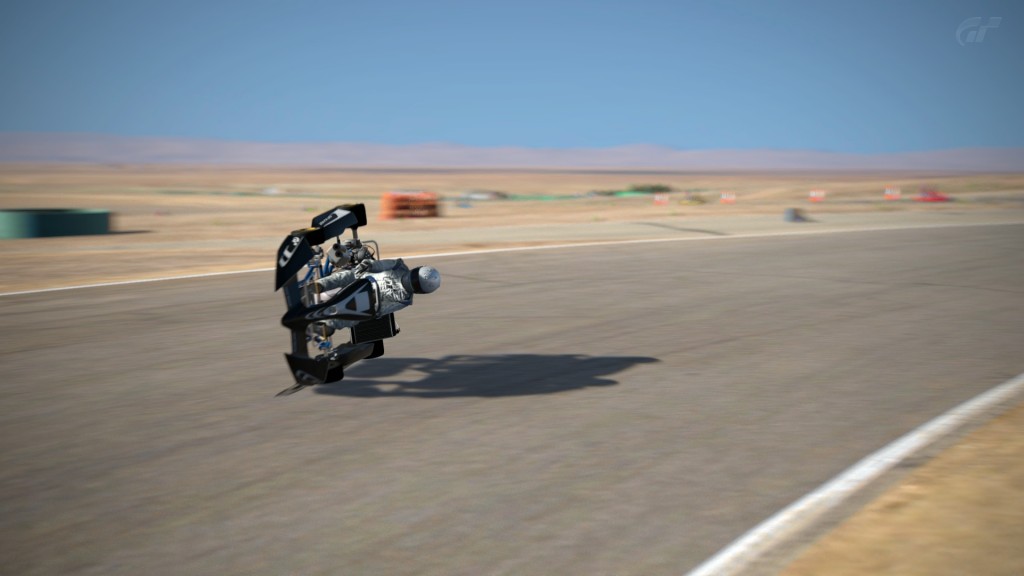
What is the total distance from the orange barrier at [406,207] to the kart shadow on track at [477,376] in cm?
2592

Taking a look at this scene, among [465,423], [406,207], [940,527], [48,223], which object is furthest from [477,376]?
[406,207]

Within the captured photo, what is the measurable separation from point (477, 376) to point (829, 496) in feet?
11.0

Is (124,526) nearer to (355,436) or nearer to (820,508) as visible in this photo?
(355,436)

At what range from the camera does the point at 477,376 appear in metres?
7.43

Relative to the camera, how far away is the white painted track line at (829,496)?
388 cm

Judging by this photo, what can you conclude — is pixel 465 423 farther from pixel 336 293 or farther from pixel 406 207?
pixel 406 207

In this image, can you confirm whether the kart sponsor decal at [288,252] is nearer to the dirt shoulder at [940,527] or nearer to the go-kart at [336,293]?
the go-kart at [336,293]

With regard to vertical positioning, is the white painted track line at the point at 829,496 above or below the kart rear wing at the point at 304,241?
below

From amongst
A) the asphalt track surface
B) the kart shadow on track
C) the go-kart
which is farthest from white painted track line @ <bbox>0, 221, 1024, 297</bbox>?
the go-kart

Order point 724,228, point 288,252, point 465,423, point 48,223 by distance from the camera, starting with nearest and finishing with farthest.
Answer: point 465,423 < point 288,252 < point 48,223 < point 724,228

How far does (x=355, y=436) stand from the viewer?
5719mm

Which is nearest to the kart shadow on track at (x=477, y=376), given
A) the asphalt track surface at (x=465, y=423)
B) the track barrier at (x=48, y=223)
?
the asphalt track surface at (x=465, y=423)

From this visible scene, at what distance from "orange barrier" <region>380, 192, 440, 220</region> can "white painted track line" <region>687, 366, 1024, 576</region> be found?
93.3ft

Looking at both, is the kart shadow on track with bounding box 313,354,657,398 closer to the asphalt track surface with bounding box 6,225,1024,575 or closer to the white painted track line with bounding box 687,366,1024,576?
the asphalt track surface with bounding box 6,225,1024,575
